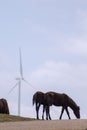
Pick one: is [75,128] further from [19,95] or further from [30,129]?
[19,95]

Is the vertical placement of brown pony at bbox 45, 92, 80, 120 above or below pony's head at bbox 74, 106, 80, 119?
above

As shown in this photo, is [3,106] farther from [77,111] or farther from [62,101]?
[77,111]

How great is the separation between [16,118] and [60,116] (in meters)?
5.85

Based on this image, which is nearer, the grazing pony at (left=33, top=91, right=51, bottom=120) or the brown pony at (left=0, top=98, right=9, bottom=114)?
the grazing pony at (left=33, top=91, right=51, bottom=120)

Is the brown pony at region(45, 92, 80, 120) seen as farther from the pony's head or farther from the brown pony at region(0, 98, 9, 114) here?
the brown pony at region(0, 98, 9, 114)

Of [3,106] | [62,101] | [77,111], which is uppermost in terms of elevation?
[62,101]

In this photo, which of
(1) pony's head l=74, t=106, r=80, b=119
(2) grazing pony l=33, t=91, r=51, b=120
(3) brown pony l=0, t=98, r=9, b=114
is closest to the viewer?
(2) grazing pony l=33, t=91, r=51, b=120

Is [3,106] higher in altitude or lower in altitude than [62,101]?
lower

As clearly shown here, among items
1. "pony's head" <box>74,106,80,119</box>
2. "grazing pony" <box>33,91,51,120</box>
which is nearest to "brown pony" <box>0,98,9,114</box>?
"grazing pony" <box>33,91,51,120</box>

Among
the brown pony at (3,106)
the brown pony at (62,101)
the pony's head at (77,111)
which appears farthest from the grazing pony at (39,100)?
the pony's head at (77,111)

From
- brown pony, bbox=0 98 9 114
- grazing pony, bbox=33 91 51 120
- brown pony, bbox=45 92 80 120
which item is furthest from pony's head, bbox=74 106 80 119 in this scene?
brown pony, bbox=0 98 9 114

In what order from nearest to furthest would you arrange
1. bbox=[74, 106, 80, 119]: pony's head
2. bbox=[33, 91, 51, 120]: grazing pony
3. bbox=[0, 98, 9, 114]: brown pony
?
1. bbox=[33, 91, 51, 120]: grazing pony
2. bbox=[0, 98, 9, 114]: brown pony
3. bbox=[74, 106, 80, 119]: pony's head

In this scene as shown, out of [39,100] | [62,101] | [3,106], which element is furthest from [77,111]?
[3,106]

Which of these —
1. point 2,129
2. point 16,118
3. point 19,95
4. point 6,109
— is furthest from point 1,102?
point 2,129
